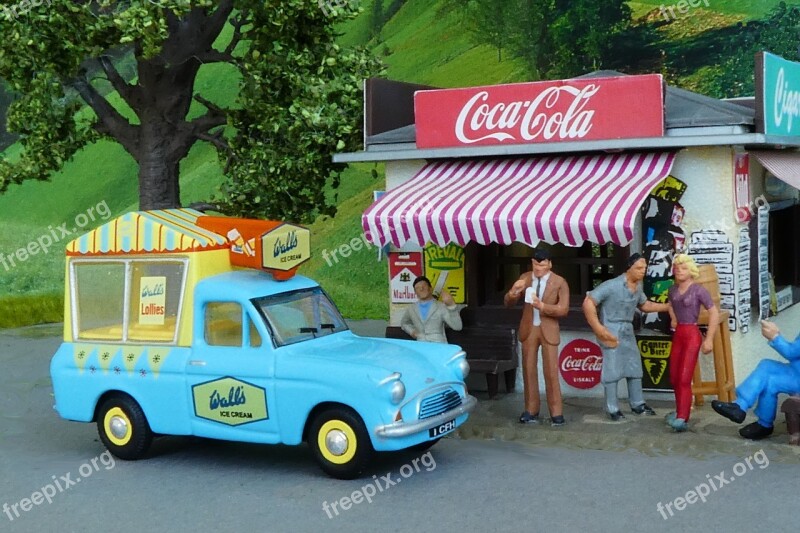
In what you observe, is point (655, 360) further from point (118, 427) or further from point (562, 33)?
point (562, 33)

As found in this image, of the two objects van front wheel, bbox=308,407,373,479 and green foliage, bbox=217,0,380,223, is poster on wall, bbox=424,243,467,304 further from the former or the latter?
van front wheel, bbox=308,407,373,479

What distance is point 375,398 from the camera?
8.12 m

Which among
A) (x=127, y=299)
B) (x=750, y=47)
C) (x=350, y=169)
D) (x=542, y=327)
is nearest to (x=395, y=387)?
(x=542, y=327)

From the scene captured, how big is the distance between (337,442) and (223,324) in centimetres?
162

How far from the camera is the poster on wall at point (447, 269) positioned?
12.2 m

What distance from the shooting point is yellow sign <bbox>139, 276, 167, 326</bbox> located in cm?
942

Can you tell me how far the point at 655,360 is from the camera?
11.2 meters

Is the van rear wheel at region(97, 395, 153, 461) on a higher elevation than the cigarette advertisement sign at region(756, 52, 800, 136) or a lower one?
lower

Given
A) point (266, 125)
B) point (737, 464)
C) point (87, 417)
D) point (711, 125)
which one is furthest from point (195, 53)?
point (737, 464)

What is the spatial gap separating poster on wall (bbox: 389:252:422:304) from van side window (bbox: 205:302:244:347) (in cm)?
371

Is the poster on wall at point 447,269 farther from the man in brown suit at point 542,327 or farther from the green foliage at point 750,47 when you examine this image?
the green foliage at point 750,47

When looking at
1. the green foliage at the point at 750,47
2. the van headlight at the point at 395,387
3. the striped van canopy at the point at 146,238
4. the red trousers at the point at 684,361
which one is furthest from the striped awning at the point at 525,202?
the green foliage at the point at 750,47

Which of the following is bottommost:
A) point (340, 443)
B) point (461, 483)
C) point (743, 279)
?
point (461, 483)

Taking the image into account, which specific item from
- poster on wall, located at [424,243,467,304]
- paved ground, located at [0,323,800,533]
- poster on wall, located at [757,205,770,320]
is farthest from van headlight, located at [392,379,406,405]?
poster on wall, located at [757,205,770,320]
